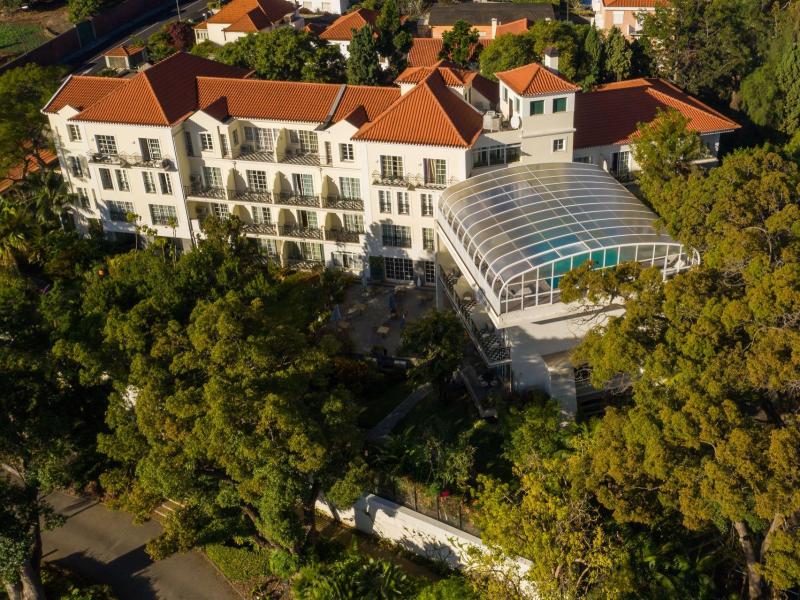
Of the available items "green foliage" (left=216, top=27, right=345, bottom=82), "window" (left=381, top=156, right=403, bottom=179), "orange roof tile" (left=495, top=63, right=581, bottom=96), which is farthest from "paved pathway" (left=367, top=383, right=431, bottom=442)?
"green foliage" (left=216, top=27, right=345, bottom=82)

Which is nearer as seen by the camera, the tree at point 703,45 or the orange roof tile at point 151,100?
the orange roof tile at point 151,100

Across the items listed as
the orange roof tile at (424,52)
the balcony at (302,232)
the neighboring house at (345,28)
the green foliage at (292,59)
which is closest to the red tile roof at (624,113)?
the balcony at (302,232)

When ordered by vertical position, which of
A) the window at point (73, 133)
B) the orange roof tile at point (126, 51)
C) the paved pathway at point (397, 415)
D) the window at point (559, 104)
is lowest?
the paved pathway at point (397, 415)

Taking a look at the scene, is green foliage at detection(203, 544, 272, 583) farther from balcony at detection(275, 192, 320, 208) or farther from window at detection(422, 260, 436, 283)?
balcony at detection(275, 192, 320, 208)

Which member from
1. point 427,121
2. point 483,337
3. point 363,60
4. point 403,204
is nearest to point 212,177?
point 403,204

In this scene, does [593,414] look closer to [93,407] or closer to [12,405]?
[93,407]

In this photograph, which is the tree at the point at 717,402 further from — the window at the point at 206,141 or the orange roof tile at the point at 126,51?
the orange roof tile at the point at 126,51

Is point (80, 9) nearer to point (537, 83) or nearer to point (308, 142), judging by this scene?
point (308, 142)
